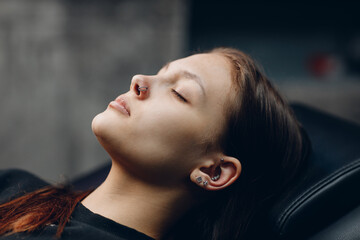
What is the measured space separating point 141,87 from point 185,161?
0.23 metres

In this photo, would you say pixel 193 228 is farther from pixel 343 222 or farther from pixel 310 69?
pixel 310 69

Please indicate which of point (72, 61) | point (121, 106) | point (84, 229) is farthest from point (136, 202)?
point (72, 61)

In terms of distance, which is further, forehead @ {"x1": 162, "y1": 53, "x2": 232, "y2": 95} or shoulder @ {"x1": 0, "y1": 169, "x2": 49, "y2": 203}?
shoulder @ {"x1": 0, "y1": 169, "x2": 49, "y2": 203}

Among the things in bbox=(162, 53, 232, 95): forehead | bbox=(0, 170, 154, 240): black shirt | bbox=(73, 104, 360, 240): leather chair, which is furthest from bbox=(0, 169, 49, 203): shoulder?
bbox=(73, 104, 360, 240): leather chair

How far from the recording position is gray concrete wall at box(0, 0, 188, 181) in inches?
87.3

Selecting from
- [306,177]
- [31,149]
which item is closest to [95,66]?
[31,149]

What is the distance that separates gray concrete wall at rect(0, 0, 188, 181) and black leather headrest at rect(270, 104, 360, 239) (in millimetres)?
1395

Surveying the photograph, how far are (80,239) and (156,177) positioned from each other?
0.24 metres

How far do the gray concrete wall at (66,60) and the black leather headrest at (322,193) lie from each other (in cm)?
140

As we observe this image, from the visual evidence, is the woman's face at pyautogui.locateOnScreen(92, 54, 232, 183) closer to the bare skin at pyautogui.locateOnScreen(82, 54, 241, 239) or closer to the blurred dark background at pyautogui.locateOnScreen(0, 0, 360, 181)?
the bare skin at pyautogui.locateOnScreen(82, 54, 241, 239)

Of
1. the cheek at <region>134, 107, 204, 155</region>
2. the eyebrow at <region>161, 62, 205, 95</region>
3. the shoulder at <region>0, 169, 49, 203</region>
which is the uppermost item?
the eyebrow at <region>161, 62, 205, 95</region>

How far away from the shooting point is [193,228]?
44.8 inches

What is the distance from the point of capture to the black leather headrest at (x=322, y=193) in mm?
1007

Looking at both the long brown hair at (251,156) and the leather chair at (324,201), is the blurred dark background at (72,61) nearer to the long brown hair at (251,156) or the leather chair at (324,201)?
→ the long brown hair at (251,156)
